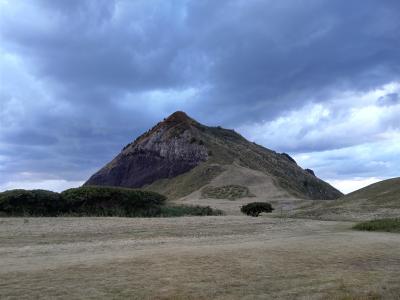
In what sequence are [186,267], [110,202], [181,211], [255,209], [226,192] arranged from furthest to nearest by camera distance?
[226,192], [255,209], [181,211], [110,202], [186,267]

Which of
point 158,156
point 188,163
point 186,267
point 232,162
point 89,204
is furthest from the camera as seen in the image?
point 158,156

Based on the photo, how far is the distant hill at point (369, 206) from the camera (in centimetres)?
3929

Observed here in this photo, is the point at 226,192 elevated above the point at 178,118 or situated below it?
below

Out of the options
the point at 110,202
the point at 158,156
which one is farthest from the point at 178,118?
the point at 110,202

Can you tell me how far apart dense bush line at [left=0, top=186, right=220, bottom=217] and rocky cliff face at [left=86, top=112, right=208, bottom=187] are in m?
61.9

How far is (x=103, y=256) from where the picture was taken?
583 inches

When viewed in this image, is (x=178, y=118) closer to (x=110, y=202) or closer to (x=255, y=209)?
(x=255, y=209)

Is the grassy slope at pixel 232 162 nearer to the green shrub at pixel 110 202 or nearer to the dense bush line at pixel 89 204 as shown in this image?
the dense bush line at pixel 89 204

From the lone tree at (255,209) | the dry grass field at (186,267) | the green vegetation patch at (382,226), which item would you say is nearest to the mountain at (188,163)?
the lone tree at (255,209)

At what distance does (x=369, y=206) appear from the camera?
44.5m

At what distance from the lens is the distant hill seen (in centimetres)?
3929

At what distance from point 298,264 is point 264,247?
11.9ft

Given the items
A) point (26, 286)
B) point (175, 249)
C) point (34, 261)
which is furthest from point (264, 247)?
point (26, 286)

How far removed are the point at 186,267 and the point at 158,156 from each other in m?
98.8
